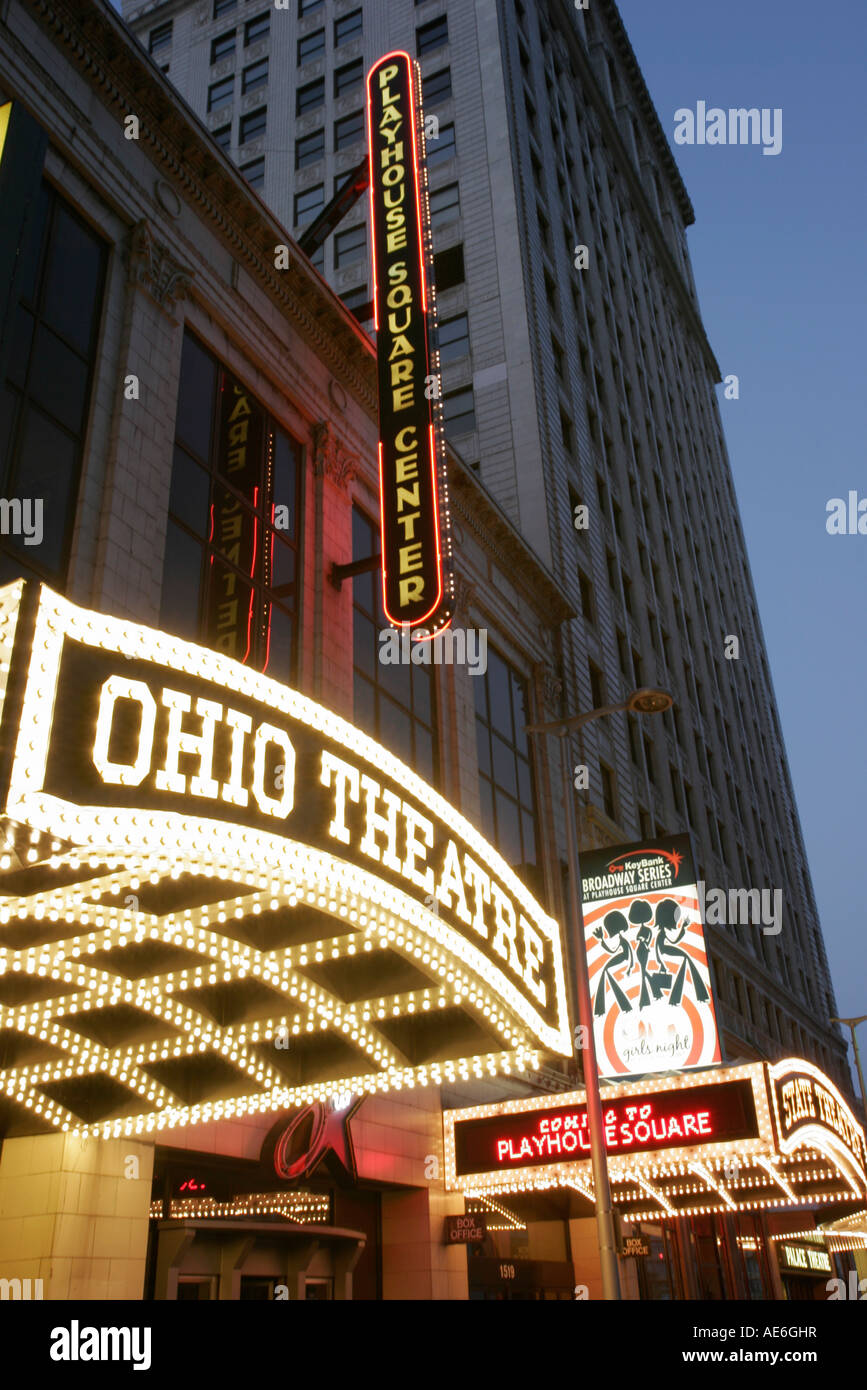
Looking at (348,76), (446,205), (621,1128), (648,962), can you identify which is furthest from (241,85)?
(621,1128)

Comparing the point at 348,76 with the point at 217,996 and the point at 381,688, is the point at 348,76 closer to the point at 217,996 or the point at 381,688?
the point at 381,688

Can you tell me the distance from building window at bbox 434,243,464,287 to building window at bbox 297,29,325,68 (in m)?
14.7

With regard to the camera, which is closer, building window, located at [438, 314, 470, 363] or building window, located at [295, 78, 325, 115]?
building window, located at [438, 314, 470, 363]

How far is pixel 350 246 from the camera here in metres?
40.7

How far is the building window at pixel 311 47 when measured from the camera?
47000 mm

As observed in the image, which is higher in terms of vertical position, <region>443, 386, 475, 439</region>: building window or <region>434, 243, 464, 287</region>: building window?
<region>434, 243, 464, 287</region>: building window

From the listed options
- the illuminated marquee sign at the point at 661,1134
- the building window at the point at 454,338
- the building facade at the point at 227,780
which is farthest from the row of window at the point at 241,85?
the illuminated marquee sign at the point at 661,1134

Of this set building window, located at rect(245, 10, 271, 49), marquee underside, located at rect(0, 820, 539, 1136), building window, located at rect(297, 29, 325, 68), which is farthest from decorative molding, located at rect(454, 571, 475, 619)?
building window, located at rect(245, 10, 271, 49)

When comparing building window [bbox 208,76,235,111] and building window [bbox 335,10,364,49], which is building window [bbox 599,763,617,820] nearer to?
building window [bbox 335,10,364,49]

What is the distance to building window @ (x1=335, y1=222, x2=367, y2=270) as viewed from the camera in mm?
40312

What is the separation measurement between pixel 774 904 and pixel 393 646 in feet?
130

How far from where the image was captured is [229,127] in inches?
1927

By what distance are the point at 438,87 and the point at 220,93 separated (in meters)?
13.4

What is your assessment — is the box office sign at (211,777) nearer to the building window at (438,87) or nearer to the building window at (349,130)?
the building window at (438,87)
